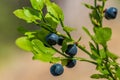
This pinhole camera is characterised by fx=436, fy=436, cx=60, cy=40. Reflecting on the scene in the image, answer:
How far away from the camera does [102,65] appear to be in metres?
0.86

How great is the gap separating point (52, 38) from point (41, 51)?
4 centimetres

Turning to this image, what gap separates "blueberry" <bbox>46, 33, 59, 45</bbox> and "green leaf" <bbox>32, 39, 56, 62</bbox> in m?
0.02

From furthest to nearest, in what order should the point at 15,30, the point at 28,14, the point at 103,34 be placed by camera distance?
1. the point at 15,30
2. the point at 28,14
3. the point at 103,34

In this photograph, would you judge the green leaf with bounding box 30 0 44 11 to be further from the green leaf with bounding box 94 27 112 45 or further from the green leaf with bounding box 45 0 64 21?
the green leaf with bounding box 94 27 112 45

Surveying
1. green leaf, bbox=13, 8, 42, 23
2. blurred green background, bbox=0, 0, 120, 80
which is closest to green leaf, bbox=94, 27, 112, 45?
green leaf, bbox=13, 8, 42, 23

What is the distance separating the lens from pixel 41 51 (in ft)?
2.90

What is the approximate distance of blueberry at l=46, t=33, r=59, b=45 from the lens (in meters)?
0.86

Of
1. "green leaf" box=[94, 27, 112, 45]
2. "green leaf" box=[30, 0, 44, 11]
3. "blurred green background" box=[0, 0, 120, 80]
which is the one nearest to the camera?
"green leaf" box=[94, 27, 112, 45]

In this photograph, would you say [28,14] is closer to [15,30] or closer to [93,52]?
[93,52]

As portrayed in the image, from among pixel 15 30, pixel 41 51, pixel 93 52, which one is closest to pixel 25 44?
pixel 41 51

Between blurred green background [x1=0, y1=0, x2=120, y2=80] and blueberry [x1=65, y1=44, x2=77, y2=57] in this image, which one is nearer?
blueberry [x1=65, y1=44, x2=77, y2=57]

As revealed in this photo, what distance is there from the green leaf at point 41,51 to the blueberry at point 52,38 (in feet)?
0.05

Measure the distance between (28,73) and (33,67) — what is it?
96mm

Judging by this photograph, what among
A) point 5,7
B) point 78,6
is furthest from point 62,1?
point 5,7
